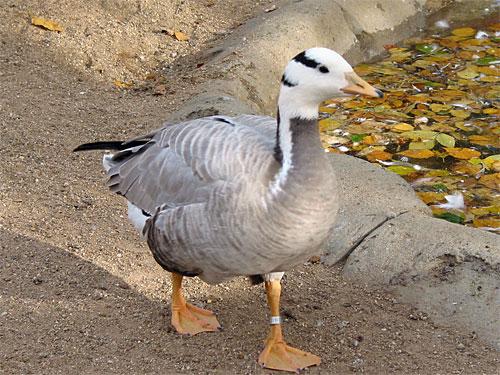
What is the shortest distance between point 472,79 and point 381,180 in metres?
2.82

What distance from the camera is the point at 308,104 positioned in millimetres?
3098

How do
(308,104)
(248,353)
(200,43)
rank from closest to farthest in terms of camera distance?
(308,104)
(248,353)
(200,43)

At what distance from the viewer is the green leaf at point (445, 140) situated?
5.88 meters

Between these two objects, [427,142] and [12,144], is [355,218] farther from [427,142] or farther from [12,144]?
[12,144]

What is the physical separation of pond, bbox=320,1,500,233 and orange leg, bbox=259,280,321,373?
196cm

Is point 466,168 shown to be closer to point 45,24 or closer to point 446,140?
point 446,140

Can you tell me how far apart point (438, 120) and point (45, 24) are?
417cm

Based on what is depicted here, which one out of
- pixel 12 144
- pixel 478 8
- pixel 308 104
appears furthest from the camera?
pixel 478 8

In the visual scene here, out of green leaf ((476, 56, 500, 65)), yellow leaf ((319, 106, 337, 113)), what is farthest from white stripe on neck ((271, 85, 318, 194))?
green leaf ((476, 56, 500, 65))

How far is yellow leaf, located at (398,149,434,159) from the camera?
5.76 meters

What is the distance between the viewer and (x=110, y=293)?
13.2 ft

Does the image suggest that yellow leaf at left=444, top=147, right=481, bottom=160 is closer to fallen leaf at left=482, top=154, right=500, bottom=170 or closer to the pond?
the pond

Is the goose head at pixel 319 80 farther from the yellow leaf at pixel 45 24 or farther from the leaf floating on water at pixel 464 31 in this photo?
the leaf floating on water at pixel 464 31

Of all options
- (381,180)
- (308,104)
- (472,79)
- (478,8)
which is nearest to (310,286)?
(381,180)
